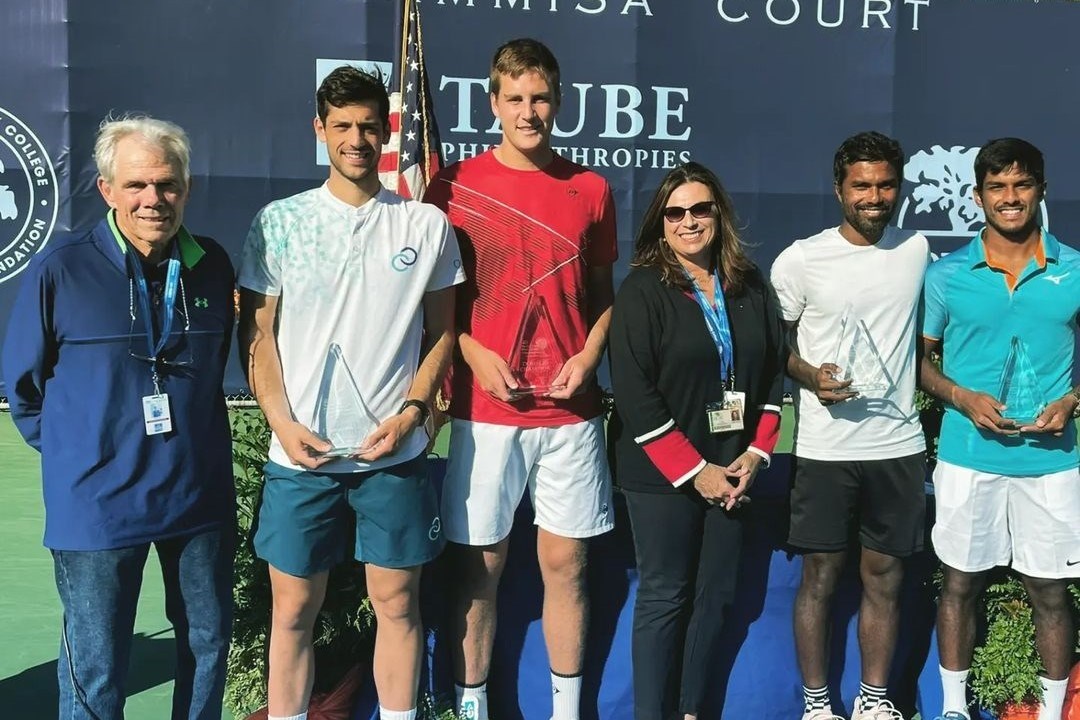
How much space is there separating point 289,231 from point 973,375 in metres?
1.84

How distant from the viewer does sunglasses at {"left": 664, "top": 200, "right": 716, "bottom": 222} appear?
3.06 metres

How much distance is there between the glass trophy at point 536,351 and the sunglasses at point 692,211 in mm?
404

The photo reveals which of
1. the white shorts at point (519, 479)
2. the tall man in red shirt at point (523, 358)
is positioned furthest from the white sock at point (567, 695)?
the white shorts at point (519, 479)

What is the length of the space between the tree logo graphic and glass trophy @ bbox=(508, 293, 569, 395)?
5962 mm

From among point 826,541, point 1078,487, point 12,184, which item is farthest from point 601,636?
point 12,184

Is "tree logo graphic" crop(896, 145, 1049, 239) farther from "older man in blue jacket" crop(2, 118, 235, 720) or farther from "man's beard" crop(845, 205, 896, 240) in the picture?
"older man in blue jacket" crop(2, 118, 235, 720)

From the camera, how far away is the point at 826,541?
3.25 meters

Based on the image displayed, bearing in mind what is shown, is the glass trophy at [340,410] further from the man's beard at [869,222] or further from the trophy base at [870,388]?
the man's beard at [869,222]

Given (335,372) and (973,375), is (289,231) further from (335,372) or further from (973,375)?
(973,375)

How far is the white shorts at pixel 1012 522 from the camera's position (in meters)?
3.21

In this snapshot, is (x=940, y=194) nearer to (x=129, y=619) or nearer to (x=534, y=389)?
(x=534, y=389)

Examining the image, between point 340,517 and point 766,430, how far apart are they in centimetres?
114

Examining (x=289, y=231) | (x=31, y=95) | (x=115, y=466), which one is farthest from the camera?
(x=31, y=95)

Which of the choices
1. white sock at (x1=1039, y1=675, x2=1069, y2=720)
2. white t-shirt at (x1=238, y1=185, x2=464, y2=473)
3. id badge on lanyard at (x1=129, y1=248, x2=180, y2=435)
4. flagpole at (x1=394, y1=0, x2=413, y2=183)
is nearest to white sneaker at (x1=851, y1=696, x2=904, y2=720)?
white sock at (x1=1039, y1=675, x2=1069, y2=720)
